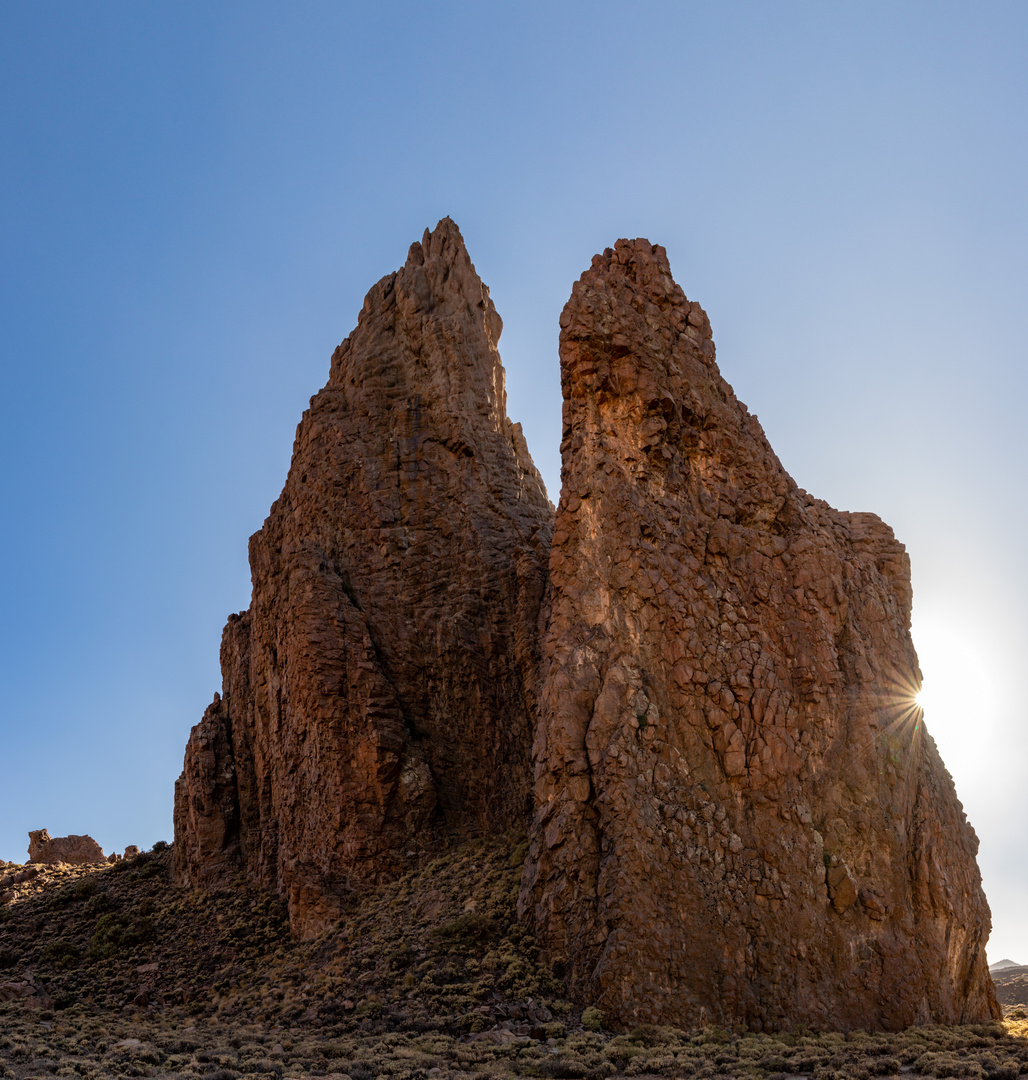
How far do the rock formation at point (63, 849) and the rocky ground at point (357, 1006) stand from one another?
17941 millimetres

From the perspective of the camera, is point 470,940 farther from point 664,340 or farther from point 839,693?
point 664,340

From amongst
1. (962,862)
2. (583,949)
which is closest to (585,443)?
(583,949)

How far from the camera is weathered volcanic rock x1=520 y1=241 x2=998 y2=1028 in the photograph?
85.4 ft

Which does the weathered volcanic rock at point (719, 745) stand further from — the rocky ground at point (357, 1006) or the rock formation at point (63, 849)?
the rock formation at point (63, 849)

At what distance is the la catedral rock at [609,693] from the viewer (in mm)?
26750

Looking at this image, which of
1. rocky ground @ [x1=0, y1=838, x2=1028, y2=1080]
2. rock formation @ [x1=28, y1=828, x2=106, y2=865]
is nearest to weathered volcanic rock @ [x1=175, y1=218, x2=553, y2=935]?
rocky ground @ [x1=0, y1=838, x2=1028, y2=1080]

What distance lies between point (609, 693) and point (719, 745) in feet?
12.0

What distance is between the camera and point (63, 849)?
2516 inches

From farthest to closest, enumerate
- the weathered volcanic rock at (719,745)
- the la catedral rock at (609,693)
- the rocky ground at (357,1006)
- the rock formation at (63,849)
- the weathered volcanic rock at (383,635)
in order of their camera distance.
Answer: the rock formation at (63,849) < the weathered volcanic rock at (383,635) < the la catedral rock at (609,693) < the weathered volcanic rock at (719,745) < the rocky ground at (357,1006)

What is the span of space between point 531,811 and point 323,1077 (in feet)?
56.1

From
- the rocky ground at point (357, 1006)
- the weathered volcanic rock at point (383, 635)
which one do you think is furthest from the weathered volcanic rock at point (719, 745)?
the weathered volcanic rock at point (383, 635)

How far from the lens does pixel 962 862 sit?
31469 millimetres

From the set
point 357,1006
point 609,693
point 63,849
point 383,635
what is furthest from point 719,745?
point 63,849

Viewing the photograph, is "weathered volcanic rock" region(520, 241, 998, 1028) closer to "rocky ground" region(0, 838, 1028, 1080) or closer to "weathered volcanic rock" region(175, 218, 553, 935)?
"rocky ground" region(0, 838, 1028, 1080)
